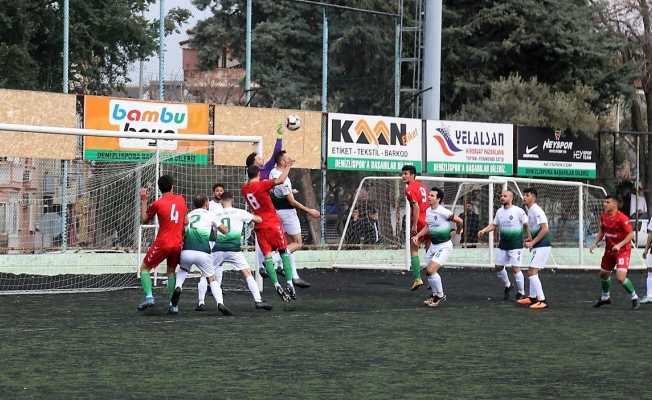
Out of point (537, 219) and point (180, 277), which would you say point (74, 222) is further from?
point (537, 219)

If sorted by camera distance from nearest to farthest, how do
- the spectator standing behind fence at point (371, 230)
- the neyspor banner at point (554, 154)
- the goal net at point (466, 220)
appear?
the goal net at point (466, 220) → the spectator standing behind fence at point (371, 230) → the neyspor banner at point (554, 154)

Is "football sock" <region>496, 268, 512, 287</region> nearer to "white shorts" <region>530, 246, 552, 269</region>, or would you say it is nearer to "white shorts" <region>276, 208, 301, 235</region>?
"white shorts" <region>530, 246, 552, 269</region>

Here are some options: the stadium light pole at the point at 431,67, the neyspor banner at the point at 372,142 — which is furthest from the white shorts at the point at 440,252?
the stadium light pole at the point at 431,67

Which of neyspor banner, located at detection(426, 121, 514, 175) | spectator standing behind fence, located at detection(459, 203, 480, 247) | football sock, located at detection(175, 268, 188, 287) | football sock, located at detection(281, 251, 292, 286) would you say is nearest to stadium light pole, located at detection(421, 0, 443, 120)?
neyspor banner, located at detection(426, 121, 514, 175)

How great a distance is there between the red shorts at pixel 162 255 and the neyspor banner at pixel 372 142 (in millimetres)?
11839

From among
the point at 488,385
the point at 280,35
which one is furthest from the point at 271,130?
the point at 488,385

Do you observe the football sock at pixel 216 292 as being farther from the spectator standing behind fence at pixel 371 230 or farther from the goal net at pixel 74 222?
the spectator standing behind fence at pixel 371 230

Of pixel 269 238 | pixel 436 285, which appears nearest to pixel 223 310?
pixel 269 238

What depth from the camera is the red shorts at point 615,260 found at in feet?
59.2

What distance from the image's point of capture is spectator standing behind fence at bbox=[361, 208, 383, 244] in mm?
28344

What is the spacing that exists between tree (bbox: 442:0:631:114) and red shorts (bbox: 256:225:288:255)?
25.1m

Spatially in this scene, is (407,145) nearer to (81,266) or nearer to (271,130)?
(271,130)

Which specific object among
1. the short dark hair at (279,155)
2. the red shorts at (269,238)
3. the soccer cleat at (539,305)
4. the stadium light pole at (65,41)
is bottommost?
the soccer cleat at (539,305)

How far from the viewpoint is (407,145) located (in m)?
28.7
